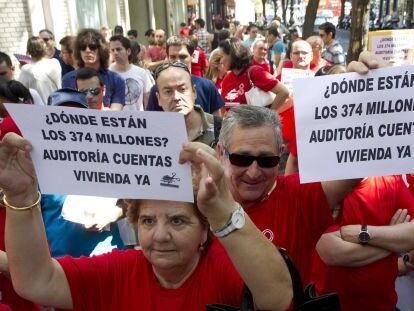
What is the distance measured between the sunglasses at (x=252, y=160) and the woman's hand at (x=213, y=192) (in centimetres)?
53

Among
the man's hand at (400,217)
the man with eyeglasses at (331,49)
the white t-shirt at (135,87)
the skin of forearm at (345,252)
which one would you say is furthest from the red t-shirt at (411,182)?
the man with eyeglasses at (331,49)

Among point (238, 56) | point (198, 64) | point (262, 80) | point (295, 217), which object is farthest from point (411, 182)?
point (198, 64)

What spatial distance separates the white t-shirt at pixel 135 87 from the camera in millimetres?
5551

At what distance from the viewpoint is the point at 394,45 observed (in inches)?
173

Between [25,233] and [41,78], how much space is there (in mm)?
4584

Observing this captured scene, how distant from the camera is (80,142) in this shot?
163 cm

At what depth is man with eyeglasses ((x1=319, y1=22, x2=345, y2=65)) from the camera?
7715 mm

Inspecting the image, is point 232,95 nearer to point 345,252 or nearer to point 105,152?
point 345,252

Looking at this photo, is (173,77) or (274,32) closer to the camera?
(173,77)

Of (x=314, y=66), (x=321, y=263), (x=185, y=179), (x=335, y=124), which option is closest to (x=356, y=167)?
(x=335, y=124)

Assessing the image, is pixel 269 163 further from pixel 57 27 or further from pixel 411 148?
pixel 57 27

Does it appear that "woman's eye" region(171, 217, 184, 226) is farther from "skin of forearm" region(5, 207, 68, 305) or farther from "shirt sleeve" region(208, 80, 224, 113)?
"shirt sleeve" region(208, 80, 224, 113)

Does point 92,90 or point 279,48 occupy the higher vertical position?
point 92,90

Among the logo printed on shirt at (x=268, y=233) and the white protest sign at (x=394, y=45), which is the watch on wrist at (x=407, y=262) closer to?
the logo printed on shirt at (x=268, y=233)
